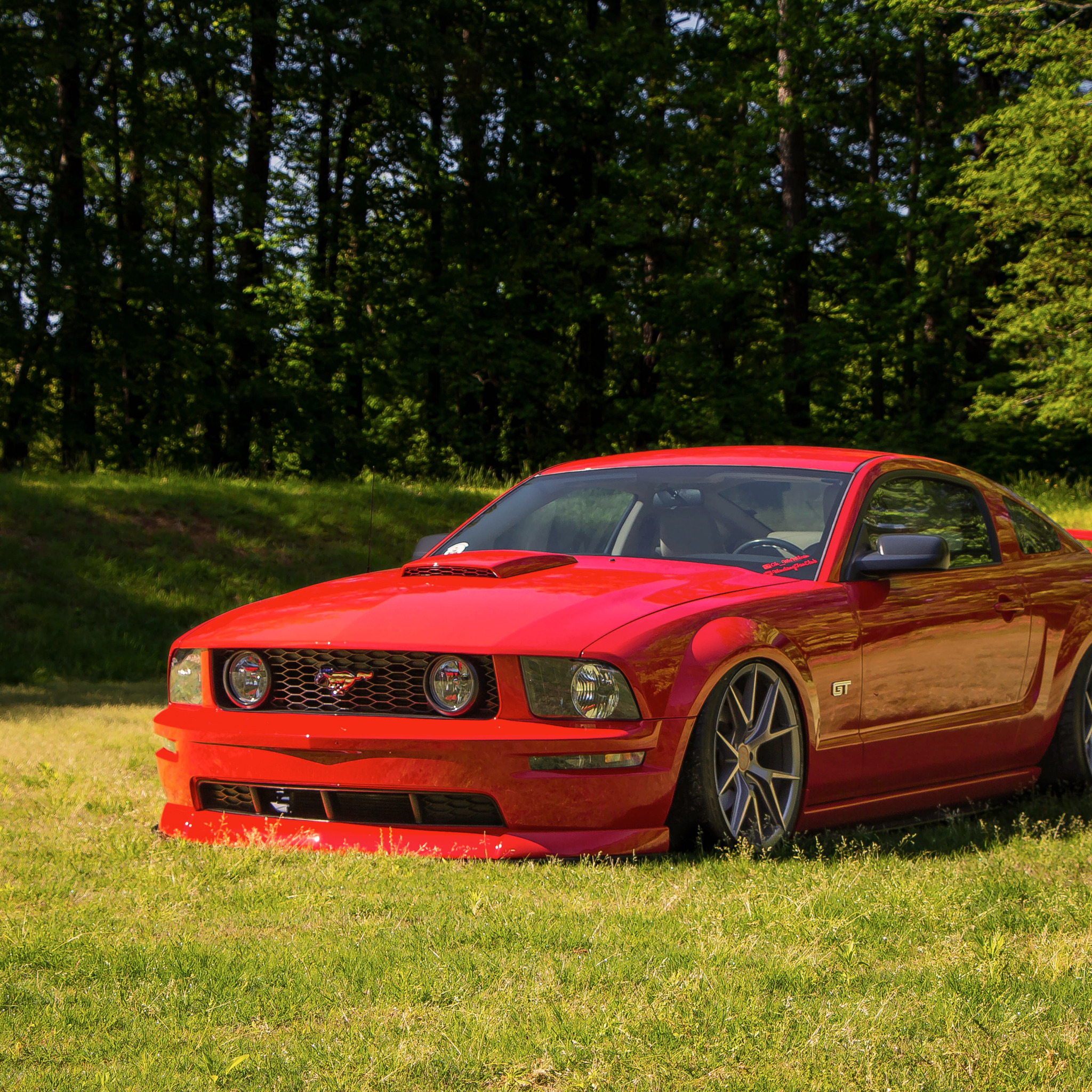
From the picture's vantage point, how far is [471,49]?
28.8 meters

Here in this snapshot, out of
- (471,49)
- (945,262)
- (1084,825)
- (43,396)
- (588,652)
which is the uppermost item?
(471,49)

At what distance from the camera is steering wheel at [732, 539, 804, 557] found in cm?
572

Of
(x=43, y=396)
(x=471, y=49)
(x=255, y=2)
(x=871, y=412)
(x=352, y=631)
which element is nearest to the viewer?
(x=352, y=631)

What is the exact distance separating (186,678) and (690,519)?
2202 millimetres

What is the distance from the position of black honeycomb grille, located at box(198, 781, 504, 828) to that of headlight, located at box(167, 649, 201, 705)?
34cm

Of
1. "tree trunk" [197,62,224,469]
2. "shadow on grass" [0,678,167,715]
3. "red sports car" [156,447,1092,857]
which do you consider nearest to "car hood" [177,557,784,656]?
"red sports car" [156,447,1092,857]

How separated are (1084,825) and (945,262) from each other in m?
26.7

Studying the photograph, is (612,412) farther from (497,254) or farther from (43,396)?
(43,396)

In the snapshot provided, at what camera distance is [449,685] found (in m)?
4.66

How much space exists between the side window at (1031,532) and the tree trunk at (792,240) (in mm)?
23930

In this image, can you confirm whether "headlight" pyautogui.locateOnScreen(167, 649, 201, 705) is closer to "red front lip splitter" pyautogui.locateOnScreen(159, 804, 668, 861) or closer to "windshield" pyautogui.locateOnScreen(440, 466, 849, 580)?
"red front lip splitter" pyautogui.locateOnScreen(159, 804, 668, 861)

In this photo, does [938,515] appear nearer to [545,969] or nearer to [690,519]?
[690,519]

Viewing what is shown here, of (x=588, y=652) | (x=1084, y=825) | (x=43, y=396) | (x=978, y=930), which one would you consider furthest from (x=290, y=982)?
(x=43, y=396)

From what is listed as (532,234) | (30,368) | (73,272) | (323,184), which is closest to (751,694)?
(73,272)
